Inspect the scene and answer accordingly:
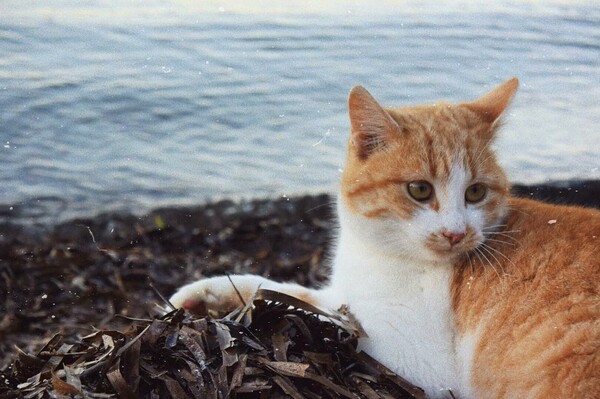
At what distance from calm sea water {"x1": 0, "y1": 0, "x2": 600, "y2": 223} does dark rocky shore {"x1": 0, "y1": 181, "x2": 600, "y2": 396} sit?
14 centimetres

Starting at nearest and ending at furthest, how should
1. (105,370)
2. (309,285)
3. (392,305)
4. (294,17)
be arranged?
1. (105,370)
2. (392,305)
3. (294,17)
4. (309,285)

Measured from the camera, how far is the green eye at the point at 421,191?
5.40 feet

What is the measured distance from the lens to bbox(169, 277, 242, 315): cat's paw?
189 centimetres

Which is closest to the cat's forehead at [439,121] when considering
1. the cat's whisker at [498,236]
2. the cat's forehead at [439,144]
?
the cat's forehead at [439,144]

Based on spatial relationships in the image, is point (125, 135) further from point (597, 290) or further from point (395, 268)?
point (597, 290)

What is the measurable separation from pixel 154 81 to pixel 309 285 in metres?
0.90

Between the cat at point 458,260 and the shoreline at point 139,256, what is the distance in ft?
1.71

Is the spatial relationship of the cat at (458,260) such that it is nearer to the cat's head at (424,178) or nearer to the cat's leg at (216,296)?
the cat's head at (424,178)

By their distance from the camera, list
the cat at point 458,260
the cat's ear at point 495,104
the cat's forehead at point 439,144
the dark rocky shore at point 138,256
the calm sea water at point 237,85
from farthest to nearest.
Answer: the dark rocky shore at point 138,256
the calm sea water at point 237,85
the cat's ear at point 495,104
the cat's forehead at point 439,144
the cat at point 458,260

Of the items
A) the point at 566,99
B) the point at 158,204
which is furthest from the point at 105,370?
the point at 566,99

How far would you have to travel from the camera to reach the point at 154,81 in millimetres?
2211

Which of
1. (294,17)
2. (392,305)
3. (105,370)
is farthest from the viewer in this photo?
(294,17)

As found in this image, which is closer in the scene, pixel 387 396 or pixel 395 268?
pixel 387 396

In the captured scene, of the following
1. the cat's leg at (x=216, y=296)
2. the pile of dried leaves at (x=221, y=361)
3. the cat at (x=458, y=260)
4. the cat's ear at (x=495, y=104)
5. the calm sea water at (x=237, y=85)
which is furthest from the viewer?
the calm sea water at (x=237, y=85)
